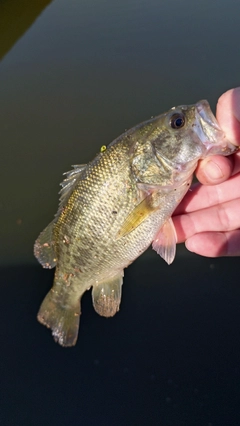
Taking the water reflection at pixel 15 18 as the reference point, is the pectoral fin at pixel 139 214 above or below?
below

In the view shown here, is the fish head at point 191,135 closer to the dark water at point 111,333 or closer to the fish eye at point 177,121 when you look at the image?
the fish eye at point 177,121

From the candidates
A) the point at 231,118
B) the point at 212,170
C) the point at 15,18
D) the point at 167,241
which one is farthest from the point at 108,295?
the point at 15,18

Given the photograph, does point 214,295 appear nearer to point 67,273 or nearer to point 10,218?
point 67,273

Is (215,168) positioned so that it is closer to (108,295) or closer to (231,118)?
(231,118)

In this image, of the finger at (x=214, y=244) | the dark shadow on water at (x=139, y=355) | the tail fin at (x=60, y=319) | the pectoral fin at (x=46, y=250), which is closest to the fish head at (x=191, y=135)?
the finger at (x=214, y=244)

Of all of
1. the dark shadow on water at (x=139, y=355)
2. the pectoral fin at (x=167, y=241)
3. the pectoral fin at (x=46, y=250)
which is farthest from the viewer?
Result: the dark shadow on water at (x=139, y=355)

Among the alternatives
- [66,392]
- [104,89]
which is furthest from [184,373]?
[104,89]

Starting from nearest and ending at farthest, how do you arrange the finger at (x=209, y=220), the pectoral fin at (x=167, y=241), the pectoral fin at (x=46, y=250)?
1. the pectoral fin at (x=167, y=241)
2. the pectoral fin at (x=46, y=250)
3. the finger at (x=209, y=220)

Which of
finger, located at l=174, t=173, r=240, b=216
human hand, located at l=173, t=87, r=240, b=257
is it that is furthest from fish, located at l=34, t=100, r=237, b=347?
finger, located at l=174, t=173, r=240, b=216
